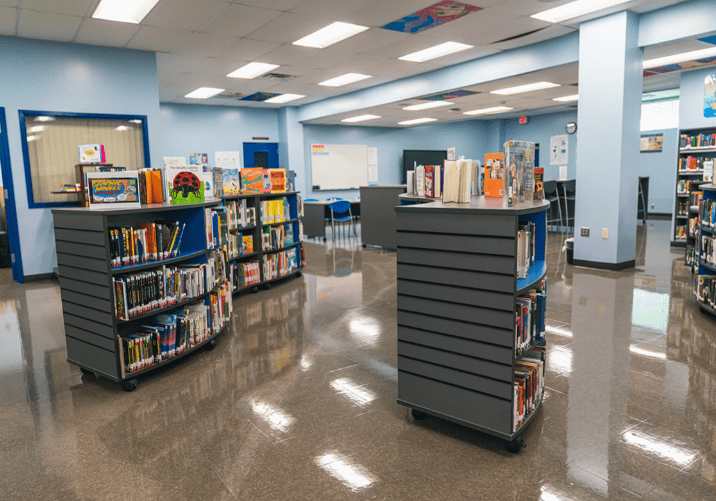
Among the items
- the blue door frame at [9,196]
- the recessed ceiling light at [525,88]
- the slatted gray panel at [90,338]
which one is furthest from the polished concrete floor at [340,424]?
the recessed ceiling light at [525,88]

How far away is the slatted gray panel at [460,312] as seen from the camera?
7.30 feet

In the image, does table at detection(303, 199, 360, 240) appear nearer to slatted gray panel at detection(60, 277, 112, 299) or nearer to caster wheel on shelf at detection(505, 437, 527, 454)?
slatted gray panel at detection(60, 277, 112, 299)

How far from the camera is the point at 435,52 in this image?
764 centimetres

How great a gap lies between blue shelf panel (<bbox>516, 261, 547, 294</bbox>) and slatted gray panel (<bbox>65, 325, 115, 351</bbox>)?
254 centimetres

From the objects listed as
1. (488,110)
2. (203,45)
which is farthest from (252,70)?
(488,110)

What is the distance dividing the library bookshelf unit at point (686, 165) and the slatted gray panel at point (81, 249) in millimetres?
8756

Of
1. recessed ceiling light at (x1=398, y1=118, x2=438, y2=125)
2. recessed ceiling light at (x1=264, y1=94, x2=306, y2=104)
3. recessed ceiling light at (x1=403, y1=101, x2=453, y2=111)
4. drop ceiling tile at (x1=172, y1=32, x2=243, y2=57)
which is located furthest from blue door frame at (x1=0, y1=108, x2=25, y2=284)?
recessed ceiling light at (x1=398, y1=118, x2=438, y2=125)

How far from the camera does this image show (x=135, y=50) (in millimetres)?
6902

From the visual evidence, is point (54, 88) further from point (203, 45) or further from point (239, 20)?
point (239, 20)

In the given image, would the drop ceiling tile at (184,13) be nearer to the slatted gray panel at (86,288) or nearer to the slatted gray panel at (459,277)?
the slatted gray panel at (86,288)

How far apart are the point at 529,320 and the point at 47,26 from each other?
6.38 meters

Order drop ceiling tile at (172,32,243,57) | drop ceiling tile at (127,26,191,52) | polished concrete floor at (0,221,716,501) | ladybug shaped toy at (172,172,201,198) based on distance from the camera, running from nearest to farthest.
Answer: polished concrete floor at (0,221,716,501), ladybug shaped toy at (172,172,201,198), drop ceiling tile at (127,26,191,52), drop ceiling tile at (172,32,243,57)

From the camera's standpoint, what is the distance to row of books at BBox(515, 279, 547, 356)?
7.58 ft

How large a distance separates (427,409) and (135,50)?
674cm
